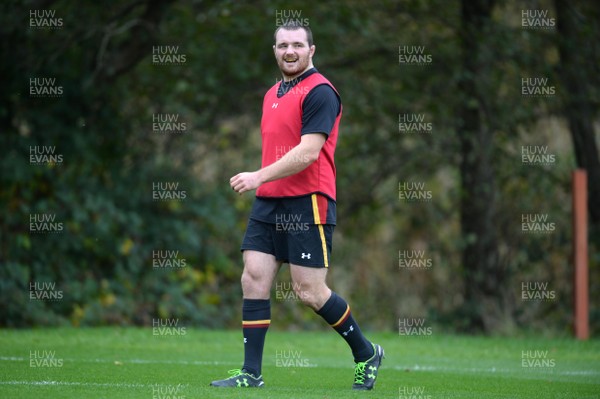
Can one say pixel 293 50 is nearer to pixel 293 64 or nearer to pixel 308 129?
pixel 293 64

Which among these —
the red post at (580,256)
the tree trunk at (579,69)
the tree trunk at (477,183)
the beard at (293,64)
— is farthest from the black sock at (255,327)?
the tree trunk at (579,69)

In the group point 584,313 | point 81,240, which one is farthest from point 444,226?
point 81,240

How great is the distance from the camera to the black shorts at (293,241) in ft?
21.3

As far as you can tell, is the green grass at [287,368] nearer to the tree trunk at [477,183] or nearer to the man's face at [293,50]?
the man's face at [293,50]

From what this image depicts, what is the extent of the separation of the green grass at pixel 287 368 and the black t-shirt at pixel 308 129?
1130 mm

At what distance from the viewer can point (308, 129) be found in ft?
21.0

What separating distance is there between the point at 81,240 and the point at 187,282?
214 centimetres

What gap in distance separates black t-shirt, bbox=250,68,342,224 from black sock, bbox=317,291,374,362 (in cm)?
55

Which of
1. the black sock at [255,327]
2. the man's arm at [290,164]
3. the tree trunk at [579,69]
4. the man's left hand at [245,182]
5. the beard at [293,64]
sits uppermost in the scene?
the tree trunk at [579,69]

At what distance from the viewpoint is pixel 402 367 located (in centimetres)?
891

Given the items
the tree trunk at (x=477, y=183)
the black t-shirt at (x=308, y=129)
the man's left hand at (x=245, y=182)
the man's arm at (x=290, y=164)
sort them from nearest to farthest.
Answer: the man's left hand at (x=245, y=182), the man's arm at (x=290, y=164), the black t-shirt at (x=308, y=129), the tree trunk at (x=477, y=183)

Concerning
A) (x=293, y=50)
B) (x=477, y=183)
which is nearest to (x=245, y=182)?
(x=293, y=50)

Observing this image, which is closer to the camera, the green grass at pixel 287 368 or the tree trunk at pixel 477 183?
the green grass at pixel 287 368

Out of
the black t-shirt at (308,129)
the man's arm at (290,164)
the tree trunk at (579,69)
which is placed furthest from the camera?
the tree trunk at (579,69)
